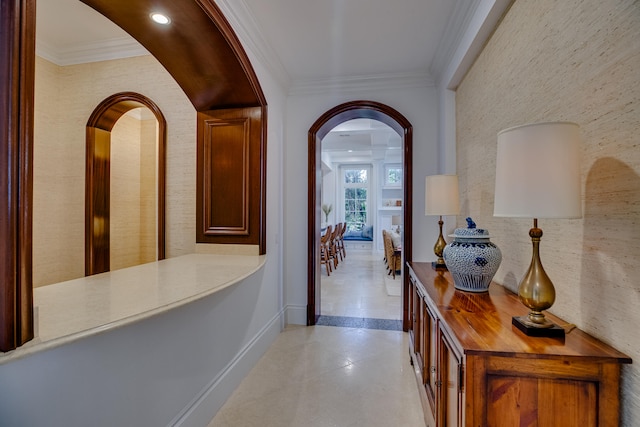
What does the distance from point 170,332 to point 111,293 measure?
377 mm

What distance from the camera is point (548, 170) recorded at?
91cm

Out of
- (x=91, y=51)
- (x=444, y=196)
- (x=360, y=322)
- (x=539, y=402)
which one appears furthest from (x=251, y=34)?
(x=360, y=322)

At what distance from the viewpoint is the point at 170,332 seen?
1.51 metres

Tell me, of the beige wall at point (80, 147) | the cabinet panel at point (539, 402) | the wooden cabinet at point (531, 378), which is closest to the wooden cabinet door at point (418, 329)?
the wooden cabinet at point (531, 378)

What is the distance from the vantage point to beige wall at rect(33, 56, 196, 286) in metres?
2.75

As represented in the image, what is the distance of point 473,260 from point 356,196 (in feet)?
31.2

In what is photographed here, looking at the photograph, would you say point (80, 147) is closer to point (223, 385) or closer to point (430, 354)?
point (223, 385)

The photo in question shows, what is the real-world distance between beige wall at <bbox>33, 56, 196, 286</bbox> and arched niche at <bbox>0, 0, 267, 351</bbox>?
39 cm

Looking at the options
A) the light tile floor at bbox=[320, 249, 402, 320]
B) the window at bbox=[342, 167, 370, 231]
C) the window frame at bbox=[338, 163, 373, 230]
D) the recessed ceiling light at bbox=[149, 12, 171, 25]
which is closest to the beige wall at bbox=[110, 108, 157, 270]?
the recessed ceiling light at bbox=[149, 12, 171, 25]

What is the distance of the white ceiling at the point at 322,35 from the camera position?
2076 millimetres

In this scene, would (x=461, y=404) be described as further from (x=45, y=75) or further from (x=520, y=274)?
(x=45, y=75)

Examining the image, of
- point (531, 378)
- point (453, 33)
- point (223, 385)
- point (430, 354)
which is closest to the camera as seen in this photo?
point (531, 378)

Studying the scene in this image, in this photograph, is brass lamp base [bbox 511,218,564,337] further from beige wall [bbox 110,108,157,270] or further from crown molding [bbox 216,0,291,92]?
beige wall [bbox 110,108,157,270]

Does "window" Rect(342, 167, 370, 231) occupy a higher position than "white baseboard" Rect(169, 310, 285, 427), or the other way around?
"window" Rect(342, 167, 370, 231)
